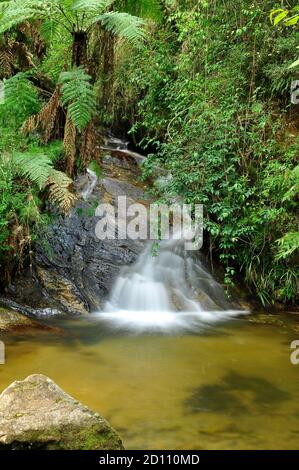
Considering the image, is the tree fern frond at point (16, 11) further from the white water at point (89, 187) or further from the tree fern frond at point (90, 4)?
the white water at point (89, 187)

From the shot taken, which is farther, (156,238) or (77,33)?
(156,238)

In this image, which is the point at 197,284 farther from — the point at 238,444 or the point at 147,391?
the point at 238,444

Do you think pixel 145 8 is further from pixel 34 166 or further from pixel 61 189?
pixel 61 189

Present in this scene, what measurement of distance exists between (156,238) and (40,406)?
4629 mm

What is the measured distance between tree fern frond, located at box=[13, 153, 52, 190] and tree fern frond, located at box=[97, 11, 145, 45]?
1.53 meters

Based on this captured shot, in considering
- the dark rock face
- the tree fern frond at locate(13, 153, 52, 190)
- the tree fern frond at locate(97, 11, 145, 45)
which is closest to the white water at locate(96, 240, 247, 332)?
the dark rock face

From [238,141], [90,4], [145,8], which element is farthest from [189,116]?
[90,4]

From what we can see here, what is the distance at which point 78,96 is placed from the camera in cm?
496

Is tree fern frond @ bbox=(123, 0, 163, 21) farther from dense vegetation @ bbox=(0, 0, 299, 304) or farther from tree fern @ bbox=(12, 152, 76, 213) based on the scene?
tree fern @ bbox=(12, 152, 76, 213)

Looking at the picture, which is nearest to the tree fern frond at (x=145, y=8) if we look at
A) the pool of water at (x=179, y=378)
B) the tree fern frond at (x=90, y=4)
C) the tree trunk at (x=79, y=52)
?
the tree trunk at (x=79, y=52)

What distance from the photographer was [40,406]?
248 centimetres

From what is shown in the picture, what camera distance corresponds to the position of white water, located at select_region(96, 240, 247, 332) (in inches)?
224

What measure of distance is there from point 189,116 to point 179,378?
13.2 ft

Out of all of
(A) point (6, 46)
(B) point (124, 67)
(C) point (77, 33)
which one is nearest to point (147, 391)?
(C) point (77, 33)
